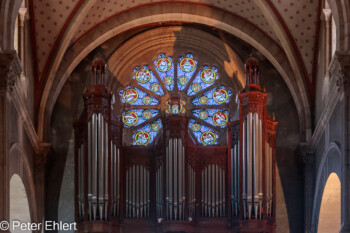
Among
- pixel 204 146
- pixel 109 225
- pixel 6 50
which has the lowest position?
pixel 109 225

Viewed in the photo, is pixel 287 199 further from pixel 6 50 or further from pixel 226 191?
pixel 6 50

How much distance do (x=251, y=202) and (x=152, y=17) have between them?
6629 mm

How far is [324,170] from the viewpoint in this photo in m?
27.4

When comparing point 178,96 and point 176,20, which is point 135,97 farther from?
point 176,20

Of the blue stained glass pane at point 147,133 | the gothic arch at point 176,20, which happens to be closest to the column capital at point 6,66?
the gothic arch at point 176,20

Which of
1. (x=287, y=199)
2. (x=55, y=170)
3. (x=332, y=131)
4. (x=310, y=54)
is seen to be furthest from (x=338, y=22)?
(x=55, y=170)

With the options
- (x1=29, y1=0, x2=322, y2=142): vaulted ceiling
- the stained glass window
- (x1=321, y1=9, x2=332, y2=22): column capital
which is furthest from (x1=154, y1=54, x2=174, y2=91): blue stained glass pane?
(x1=321, y1=9, x2=332, y2=22): column capital

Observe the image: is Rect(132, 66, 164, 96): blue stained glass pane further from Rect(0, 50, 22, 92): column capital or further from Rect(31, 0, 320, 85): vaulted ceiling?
Rect(0, 50, 22, 92): column capital

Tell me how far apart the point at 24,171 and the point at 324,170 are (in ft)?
24.9

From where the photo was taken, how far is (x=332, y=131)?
26.0 metres

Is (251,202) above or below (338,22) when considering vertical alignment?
below

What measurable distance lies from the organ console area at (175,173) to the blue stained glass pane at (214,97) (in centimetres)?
242

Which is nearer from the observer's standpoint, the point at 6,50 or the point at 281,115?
the point at 6,50

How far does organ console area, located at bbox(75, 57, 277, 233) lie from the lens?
27.7 m
